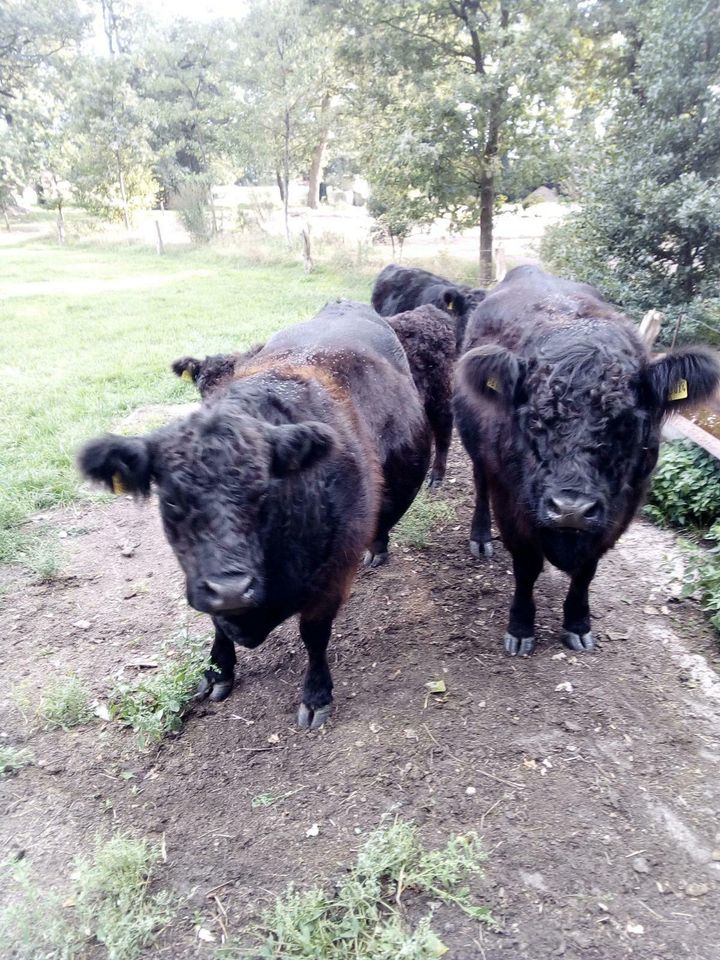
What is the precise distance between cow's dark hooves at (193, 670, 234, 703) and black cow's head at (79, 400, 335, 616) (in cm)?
115

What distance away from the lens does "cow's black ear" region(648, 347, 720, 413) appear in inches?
121

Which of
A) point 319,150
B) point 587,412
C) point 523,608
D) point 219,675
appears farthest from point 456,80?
point 319,150

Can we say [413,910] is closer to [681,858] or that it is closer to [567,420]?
[681,858]

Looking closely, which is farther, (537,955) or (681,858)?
(681,858)

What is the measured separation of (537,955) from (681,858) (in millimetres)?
740

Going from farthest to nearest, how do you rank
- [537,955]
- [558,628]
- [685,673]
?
[558,628]
[685,673]
[537,955]

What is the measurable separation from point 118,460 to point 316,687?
159 centimetres

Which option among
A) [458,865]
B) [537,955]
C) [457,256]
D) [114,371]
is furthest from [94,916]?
[457,256]

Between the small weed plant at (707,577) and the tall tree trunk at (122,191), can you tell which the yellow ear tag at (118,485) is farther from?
the tall tree trunk at (122,191)

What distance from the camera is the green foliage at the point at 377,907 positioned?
7.48 feet

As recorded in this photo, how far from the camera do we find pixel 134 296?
1538 cm

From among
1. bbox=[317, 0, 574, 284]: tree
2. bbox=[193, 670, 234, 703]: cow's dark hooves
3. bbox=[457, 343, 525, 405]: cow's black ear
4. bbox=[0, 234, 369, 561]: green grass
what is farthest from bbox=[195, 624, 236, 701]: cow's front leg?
bbox=[317, 0, 574, 284]: tree

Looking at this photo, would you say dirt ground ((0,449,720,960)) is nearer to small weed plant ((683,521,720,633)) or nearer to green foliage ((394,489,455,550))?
small weed plant ((683,521,720,633))

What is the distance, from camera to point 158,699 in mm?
3463
